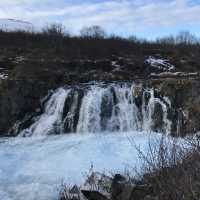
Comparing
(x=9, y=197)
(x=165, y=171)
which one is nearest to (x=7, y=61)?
(x=9, y=197)

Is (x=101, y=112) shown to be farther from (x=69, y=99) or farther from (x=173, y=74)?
(x=173, y=74)

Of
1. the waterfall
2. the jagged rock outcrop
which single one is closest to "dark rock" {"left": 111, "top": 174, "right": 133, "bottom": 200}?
the jagged rock outcrop

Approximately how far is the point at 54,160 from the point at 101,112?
4849mm

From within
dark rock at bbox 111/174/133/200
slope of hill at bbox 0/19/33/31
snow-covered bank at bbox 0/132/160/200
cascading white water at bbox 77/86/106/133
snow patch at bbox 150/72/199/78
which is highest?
slope of hill at bbox 0/19/33/31

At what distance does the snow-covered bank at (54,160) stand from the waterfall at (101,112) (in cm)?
76

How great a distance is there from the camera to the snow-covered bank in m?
10.1

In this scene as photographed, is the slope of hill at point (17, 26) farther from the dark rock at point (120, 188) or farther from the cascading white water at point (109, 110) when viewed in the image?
the dark rock at point (120, 188)

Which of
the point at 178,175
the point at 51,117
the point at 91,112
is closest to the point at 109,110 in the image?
the point at 91,112

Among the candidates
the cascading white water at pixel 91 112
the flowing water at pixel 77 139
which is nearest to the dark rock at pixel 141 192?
the flowing water at pixel 77 139

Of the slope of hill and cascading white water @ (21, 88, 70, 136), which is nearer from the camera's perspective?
cascading white water @ (21, 88, 70, 136)

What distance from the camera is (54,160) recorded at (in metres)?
12.6

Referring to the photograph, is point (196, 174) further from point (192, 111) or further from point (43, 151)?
point (192, 111)

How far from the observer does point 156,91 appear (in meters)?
17.4

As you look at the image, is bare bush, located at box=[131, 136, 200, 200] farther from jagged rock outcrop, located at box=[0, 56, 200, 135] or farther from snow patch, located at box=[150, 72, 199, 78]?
snow patch, located at box=[150, 72, 199, 78]
